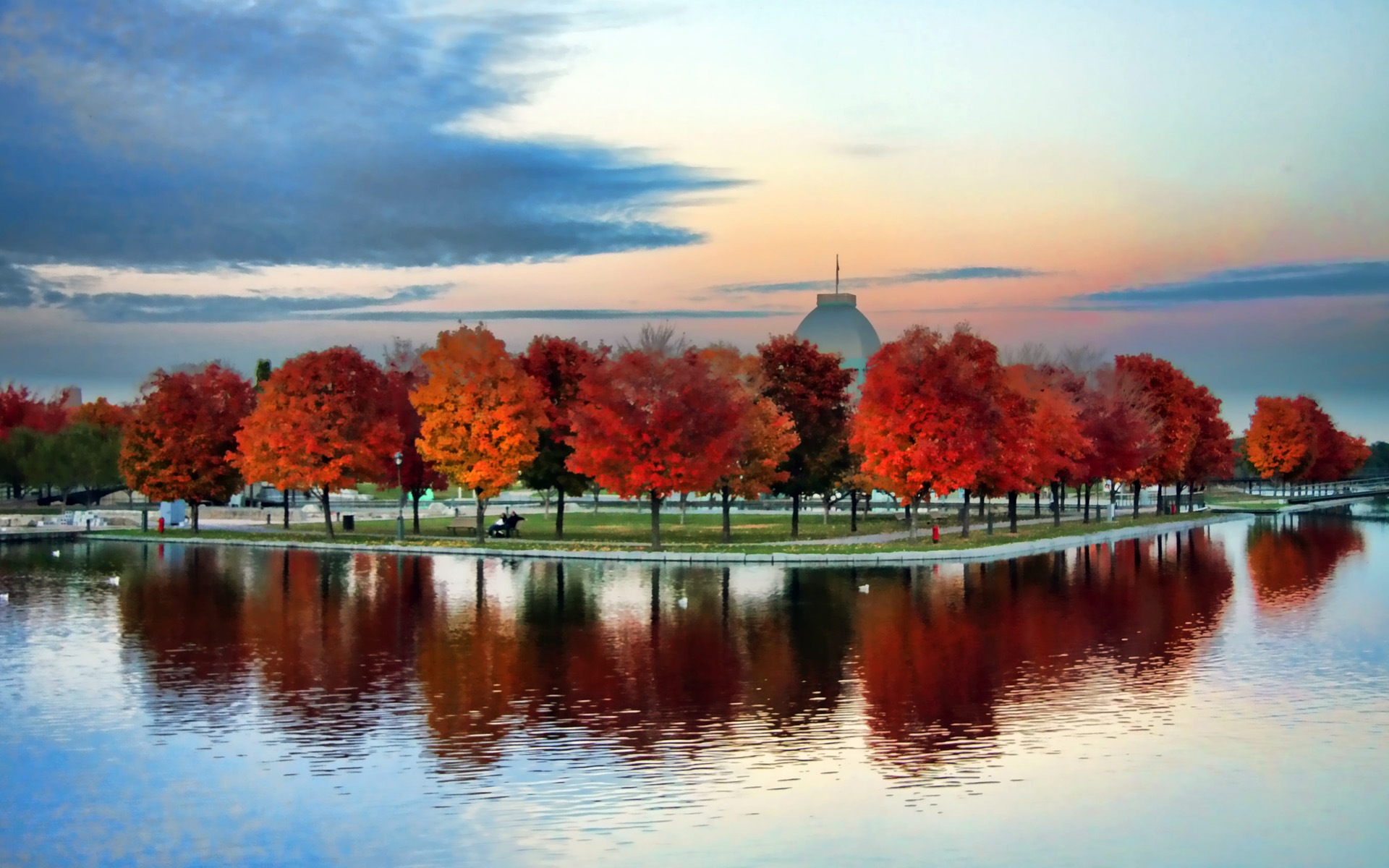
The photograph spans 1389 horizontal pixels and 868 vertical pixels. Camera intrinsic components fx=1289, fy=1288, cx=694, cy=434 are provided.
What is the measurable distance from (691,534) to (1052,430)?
841 inches

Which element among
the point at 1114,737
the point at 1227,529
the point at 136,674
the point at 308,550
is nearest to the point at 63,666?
the point at 136,674

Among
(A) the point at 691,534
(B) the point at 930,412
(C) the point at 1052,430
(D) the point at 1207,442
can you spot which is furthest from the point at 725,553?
(D) the point at 1207,442

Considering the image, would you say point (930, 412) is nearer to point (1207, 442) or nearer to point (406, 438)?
point (406, 438)

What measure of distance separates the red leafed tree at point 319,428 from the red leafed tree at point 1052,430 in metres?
34.6

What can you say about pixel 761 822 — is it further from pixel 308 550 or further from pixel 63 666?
pixel 308 550

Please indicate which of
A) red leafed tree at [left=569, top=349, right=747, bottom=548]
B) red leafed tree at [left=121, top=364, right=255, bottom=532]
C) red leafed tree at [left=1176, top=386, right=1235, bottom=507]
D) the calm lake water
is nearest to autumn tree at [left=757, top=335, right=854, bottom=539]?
red leafed tree at [left=569, top=349, right=747, bottom=548]

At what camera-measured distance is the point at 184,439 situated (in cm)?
7462

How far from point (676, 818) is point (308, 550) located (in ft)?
168

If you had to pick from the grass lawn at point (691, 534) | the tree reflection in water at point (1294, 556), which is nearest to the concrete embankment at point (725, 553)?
the grass lawn at point (691, 534)

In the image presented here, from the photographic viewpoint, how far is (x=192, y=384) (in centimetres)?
7569

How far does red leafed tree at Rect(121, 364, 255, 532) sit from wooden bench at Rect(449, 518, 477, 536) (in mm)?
13171

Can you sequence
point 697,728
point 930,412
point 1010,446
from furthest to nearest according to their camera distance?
point 1010,446
point 930,412
point 697,728

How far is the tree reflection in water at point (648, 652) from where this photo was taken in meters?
22.0

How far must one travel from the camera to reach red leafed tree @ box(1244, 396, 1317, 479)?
13838 centimetres
